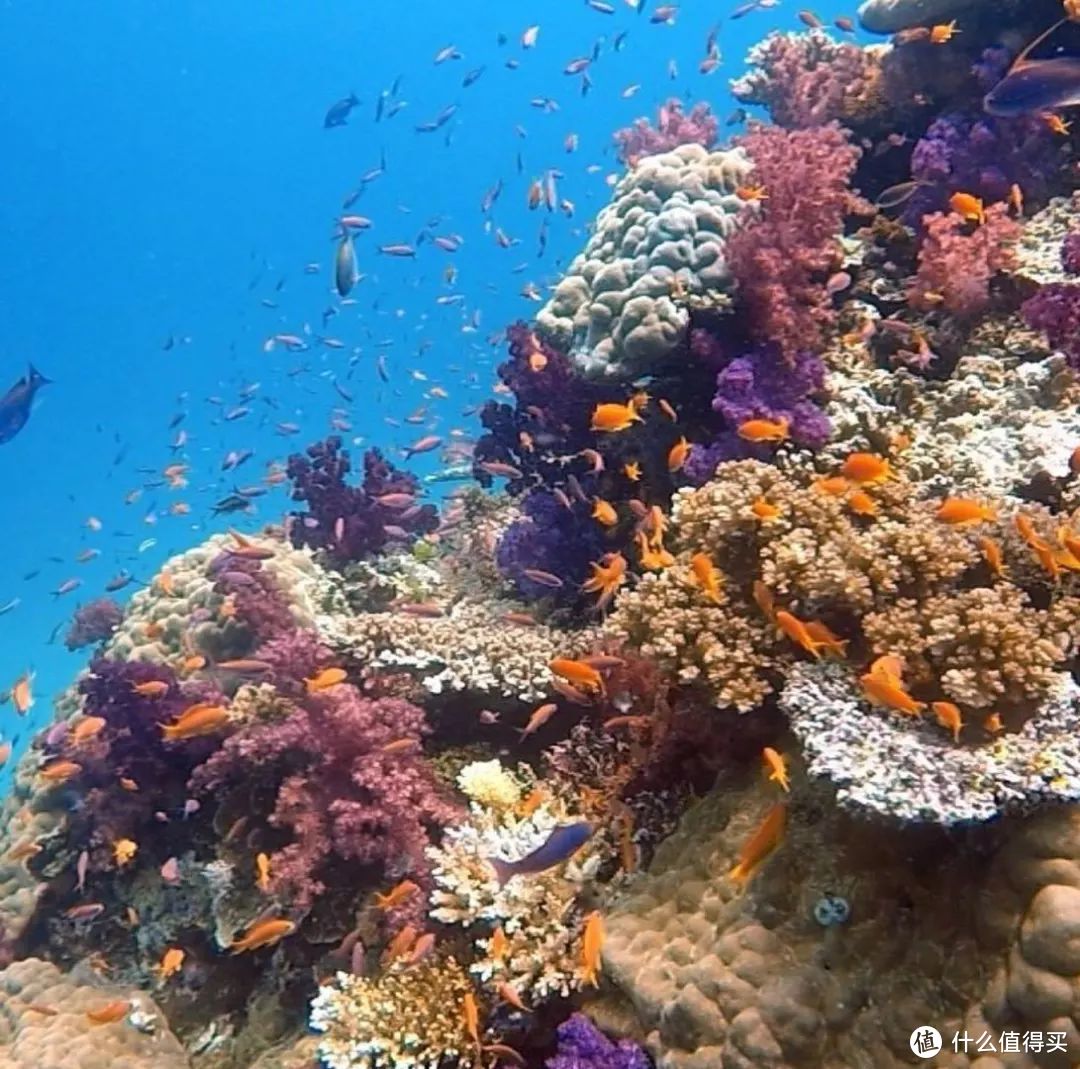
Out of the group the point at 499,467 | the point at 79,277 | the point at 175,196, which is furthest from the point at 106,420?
the point at 499,467

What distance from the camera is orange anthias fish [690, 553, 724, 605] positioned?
4.49 meters

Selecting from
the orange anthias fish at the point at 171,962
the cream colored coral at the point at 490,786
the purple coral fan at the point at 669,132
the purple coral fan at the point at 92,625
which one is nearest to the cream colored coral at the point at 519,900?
the cream colored coral at the point at 490,786

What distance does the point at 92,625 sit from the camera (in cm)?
1366

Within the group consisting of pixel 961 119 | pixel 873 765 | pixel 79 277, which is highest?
pixel 79 277

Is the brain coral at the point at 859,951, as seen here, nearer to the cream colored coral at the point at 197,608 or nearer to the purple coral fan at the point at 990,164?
the cream colored coral at the point at 197,608

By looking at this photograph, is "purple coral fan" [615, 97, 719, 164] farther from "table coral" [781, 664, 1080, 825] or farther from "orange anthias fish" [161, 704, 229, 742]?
"table coral" [781, 664, 1080, 825]

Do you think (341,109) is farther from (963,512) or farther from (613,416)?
(963,512)

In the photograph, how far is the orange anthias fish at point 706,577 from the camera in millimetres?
4492

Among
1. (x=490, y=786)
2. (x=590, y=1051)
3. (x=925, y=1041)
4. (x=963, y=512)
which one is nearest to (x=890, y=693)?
(x=963, y=512)

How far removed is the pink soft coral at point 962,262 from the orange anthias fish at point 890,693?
13.0 ft

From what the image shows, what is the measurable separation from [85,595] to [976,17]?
7326 cm

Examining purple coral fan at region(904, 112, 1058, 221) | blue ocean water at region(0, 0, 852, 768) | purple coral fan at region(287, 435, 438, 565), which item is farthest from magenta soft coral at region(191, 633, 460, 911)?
blue ocean water at region(0, 0, 852, 768)

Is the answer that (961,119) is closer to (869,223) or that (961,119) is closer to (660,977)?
(869,223)

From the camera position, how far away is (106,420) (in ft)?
332
